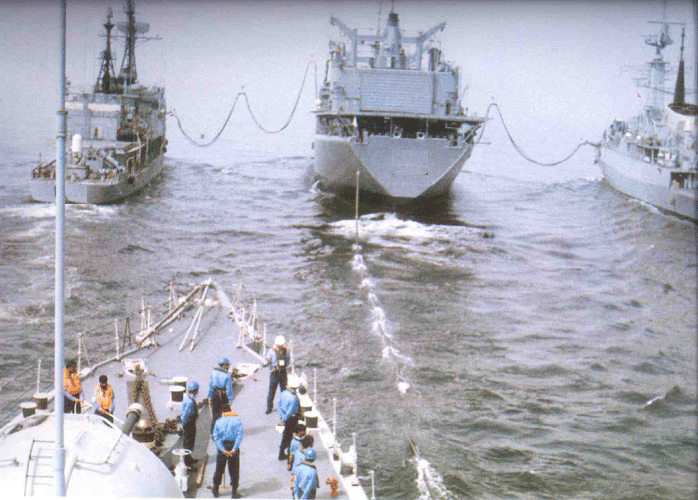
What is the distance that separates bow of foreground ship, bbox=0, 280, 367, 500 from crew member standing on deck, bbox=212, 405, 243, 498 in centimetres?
A: 24

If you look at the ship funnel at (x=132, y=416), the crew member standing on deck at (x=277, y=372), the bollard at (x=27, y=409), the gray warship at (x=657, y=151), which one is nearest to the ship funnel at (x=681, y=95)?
the gray warship at (x=657, y=151)

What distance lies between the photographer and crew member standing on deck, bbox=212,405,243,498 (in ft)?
24.2

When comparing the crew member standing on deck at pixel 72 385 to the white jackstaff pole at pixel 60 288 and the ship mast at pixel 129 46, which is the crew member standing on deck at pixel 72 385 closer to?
the white jackstaff pole at pixel 60 288

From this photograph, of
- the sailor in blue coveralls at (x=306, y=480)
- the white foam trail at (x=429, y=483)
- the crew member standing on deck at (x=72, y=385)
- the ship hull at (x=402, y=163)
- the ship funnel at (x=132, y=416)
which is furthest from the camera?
the ship hull at (x=402, y=163)

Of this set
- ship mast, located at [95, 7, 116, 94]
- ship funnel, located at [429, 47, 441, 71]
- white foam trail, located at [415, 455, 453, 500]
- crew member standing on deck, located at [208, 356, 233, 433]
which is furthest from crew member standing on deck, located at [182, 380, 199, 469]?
ship mast, located at [95, 7, 116, 94]

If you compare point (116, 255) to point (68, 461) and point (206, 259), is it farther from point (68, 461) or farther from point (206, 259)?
point (68, 461)

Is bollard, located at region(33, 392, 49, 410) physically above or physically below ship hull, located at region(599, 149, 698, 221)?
below

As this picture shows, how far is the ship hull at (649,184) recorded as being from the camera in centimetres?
4022

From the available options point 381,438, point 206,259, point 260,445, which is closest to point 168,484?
point 260,445

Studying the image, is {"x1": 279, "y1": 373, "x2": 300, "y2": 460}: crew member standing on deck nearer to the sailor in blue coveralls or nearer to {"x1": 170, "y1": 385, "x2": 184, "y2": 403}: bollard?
the sailor in blue coveralls

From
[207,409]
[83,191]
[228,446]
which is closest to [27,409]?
[228,446]

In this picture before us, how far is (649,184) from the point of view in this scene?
4522 cm

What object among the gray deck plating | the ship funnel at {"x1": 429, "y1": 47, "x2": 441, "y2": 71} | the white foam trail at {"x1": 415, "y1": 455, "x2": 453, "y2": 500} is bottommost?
the white foam trail at {"x1": 415, "y1": 455, "x2": 453, "y2": 500}

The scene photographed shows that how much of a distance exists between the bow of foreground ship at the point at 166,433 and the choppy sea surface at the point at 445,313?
8.55 ft
